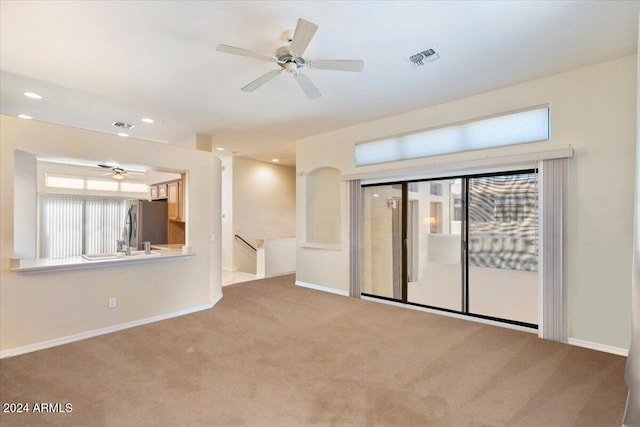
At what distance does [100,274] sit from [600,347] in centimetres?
566

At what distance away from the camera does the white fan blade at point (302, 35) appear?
211 cm

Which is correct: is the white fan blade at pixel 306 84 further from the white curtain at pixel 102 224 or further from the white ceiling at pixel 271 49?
the white curtain at pixel 102 224

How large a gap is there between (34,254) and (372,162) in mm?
4632

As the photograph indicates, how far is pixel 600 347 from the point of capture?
3156mm

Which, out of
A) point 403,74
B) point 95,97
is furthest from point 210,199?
point 403,74

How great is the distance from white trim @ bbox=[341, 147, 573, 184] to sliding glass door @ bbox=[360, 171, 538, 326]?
24cm

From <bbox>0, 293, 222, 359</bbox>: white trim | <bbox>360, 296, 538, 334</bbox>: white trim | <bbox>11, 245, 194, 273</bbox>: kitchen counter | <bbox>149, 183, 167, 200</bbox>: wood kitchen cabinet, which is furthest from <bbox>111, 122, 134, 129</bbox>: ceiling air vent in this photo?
<bbox>360, 296, 538, 334</bbox>: white trim

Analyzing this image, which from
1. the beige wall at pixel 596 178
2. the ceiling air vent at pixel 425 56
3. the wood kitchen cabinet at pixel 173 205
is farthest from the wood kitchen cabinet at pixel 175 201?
the beige wall at pixel 596 178

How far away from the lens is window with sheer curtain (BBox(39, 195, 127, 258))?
6.75 m

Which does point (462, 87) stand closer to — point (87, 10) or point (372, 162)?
point (372, 162)

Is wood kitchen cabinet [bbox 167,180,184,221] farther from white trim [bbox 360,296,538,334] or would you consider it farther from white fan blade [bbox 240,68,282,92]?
white trim [bbox 360,296,538,334]

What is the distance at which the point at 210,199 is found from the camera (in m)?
4.91

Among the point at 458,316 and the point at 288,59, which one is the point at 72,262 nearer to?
the point at 288,59

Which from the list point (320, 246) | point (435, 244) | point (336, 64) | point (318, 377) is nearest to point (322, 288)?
point (320, 246)
